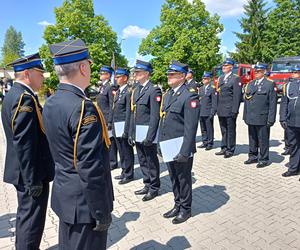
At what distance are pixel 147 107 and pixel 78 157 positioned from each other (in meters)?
2.87

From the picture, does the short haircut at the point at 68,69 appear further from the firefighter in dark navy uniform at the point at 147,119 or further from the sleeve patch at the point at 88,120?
the firefighter in dark navy uniform at the point at 147,119

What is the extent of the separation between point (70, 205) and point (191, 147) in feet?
6.31

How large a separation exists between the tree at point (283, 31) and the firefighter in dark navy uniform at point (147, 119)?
118ft

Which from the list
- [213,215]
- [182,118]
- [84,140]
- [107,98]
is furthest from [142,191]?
[84,140]

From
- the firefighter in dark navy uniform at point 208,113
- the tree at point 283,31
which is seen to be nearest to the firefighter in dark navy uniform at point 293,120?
the firefighter in dark navy uniform at point 208,113

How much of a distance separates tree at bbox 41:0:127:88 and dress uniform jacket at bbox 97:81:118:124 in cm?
2399

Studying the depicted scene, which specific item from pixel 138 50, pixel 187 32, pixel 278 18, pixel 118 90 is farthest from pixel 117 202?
pixel 278 18

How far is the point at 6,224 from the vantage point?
408 cm

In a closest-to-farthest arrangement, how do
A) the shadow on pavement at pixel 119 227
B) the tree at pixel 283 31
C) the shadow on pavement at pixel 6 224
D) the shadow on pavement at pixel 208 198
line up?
1. the shadow on pavement at pixel 119 227
2. the shadow on pavement at pixel 6 224
3. the shadow on pavement at pixel 208 198
4. the tree at pixel 283 31

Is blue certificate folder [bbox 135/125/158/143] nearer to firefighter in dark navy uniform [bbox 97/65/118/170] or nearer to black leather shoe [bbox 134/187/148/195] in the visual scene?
black leather shoe [bbox 134/187/148/195]

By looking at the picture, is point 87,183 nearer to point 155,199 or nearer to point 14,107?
point 14,107

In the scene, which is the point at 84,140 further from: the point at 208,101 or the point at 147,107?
the point at 208,101

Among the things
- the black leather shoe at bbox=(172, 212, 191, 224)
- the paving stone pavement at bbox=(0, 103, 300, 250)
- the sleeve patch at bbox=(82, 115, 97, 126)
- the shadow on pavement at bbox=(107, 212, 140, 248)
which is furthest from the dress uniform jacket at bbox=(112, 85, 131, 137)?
the sleeve patch at bbox=(82, 115, 97, 126)

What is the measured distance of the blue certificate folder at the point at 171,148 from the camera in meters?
3.84
